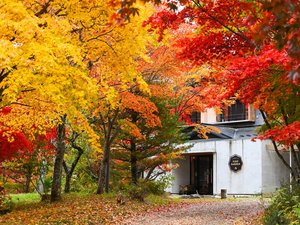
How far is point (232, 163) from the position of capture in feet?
90.5

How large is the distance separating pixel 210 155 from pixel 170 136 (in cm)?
1062

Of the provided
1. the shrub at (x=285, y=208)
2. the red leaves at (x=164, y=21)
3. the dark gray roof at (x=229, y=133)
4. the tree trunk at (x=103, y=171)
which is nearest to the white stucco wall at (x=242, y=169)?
the dark gray roof at (x=229, y=133)

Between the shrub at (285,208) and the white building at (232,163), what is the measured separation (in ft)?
40.7

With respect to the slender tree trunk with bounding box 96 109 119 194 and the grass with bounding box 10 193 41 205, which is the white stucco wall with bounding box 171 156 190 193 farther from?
the grass with bounding box 10 193 41 205

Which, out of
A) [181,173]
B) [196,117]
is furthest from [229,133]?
[196,117]

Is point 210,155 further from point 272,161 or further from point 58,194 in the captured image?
point 58,194

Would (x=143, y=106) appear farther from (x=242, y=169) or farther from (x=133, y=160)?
(x=242, y=169)

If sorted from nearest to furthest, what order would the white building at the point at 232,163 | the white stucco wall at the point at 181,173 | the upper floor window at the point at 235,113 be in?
the white building at the point at 232,163
the white stucco wall at the point at 181,173
the upper floor window at the point at 235,113

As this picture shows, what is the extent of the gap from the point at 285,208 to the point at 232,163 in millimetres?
17500

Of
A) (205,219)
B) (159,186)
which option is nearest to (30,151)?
(159,186)

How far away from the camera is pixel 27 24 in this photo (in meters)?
8.05

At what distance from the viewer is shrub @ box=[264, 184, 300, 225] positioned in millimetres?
8953

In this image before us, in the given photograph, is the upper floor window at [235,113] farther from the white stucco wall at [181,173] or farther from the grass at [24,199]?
the grass at [24,199]

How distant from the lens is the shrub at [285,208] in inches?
352
